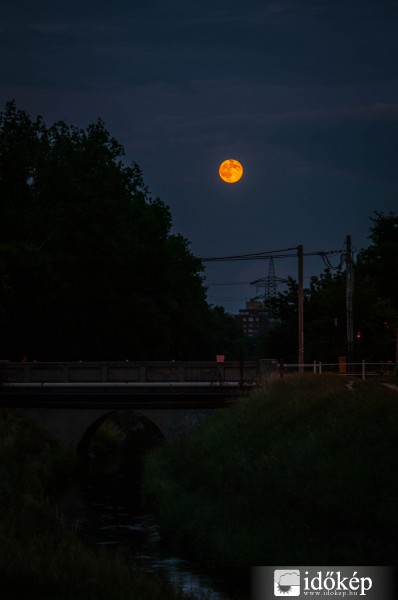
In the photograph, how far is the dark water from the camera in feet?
84.4

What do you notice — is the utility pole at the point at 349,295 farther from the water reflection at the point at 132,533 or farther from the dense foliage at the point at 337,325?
the water reflection at the point at 132,533

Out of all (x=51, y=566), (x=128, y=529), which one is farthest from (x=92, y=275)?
(x=51, y=566)

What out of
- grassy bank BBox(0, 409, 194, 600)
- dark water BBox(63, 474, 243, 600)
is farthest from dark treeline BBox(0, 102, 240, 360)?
grassy bank BBox(0, 409, 194, 600)

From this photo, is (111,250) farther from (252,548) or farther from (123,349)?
(252,548)

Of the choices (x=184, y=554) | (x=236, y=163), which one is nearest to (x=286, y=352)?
(x=236, y=163)

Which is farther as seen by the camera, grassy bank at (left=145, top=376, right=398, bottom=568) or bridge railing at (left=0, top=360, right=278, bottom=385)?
bridge railing at (left=0, top=360, right=278, bottom=385)

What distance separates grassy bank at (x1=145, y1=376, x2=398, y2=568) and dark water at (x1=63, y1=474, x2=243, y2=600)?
Answer: 2.53 feet

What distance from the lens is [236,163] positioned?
72.5 meters

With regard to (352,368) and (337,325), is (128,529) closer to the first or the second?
(352,368)

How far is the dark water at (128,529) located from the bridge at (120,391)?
4930 millimetres

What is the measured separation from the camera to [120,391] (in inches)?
2141

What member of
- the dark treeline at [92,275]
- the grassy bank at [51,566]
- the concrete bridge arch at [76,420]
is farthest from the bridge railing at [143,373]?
the grassy bank at [51,566]

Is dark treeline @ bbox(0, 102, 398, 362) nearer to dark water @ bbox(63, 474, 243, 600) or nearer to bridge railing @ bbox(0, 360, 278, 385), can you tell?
bridge railing @ bbox(0, 360, 278, 385)

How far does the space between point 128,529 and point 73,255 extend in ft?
149
